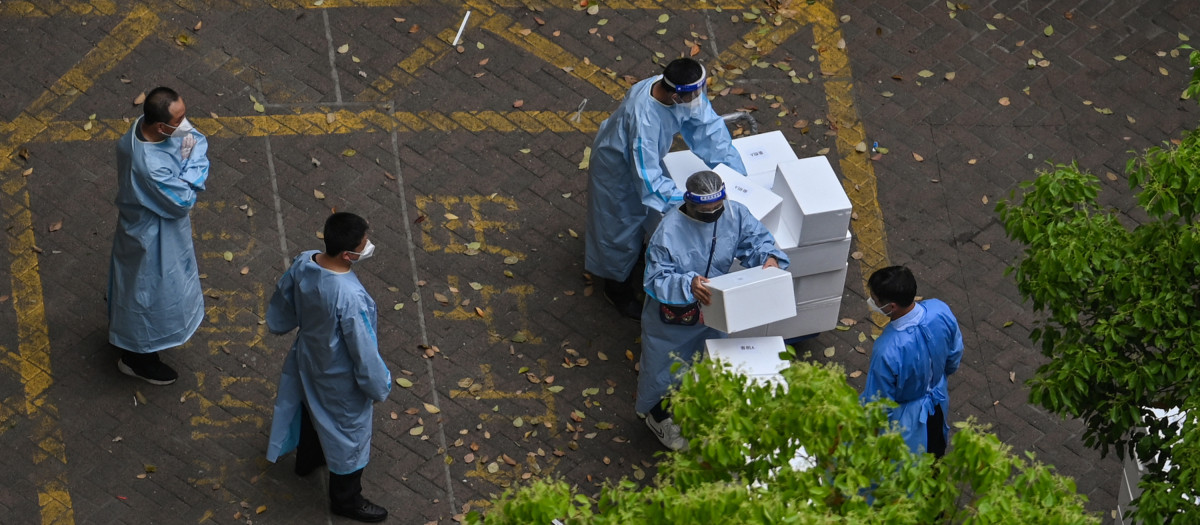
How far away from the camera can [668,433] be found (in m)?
8.63

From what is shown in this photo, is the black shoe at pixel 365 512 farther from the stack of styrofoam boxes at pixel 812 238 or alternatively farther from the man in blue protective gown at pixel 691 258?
the stack of styrofoam boxes at pixel 812 238

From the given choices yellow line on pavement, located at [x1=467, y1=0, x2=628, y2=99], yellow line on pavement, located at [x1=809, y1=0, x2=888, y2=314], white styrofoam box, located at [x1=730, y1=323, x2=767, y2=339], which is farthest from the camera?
yellow line on pavement, located at [x1=467, y1=0, x2=628, y2=99]

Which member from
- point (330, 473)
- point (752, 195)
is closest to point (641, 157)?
point (752, 195)

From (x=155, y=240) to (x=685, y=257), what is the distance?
9.26 feet

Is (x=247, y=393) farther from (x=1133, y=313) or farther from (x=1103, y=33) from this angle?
(x=1103, y=33)

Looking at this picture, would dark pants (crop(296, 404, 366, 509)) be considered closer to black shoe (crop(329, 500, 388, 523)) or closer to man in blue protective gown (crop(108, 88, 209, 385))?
black shoe (crop(329, 500, 388, 523))

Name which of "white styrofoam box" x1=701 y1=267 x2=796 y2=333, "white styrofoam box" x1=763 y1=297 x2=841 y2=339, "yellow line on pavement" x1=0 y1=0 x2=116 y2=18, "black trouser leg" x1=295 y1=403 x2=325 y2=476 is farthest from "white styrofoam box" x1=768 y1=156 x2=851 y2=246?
"yellow line on pavement" x1=0 y1=0 x2=116 y2=18

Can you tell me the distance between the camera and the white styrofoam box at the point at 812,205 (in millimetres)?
8539

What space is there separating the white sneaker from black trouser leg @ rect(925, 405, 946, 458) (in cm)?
135

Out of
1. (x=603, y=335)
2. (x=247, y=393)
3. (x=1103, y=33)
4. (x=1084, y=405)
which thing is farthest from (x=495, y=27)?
(x=1084, y=405)

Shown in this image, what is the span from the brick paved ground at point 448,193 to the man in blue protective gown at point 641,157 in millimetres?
489

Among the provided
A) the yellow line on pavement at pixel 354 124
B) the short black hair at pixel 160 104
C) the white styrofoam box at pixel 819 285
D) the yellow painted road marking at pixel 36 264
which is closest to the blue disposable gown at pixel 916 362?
the white styrofoam box at pixel 819 285

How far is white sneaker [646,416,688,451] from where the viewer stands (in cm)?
858

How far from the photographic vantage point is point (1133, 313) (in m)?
6.12
